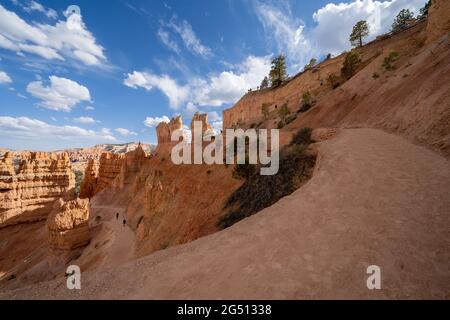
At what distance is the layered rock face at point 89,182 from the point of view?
166ft

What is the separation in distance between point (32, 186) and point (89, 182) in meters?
14.8

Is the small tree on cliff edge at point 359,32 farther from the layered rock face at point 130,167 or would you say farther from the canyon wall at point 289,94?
the layered rock face at point 130,167

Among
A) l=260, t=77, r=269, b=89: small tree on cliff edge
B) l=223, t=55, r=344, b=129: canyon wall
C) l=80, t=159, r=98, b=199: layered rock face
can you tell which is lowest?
l=80, t=159, r=98, b=199: layered rock face

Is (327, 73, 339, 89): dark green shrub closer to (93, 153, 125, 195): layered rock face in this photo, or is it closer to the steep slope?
the steep slope

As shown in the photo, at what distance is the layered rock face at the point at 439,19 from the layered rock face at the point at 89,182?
62.9m

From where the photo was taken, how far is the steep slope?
10.4 ft

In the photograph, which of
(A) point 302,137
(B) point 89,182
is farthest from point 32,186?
(A) point 302,137

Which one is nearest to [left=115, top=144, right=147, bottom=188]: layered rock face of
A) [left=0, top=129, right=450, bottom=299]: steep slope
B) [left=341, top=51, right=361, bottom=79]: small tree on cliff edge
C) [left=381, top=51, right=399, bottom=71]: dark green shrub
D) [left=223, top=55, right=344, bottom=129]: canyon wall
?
[left=223, top=55, right=344, bottom=129]: canyon wall

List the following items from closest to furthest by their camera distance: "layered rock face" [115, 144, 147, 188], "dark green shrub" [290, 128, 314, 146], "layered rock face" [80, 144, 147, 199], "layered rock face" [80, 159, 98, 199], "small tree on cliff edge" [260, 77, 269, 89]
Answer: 1. "dark green shrub" [290, 128, 314, 146]
2. "layered rock face" [115, 144, 147, 188]
3. "layered rock face" [80, 144, 147, 199]
4. "layered rock face" [80, 159, 98, 199]
5. "small tree on cliff edge" [260, 77, 269, 89]

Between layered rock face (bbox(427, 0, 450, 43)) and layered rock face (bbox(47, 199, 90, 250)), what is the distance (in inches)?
1652

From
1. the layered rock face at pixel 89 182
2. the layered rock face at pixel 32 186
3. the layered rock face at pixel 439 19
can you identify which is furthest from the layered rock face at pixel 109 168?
the layered rock face at pixel 439 19
